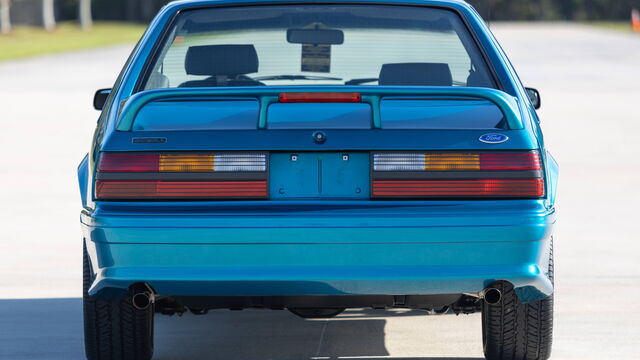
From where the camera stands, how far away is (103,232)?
4613 mm

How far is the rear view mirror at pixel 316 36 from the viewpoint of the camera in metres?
6.26

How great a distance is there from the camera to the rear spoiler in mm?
4707

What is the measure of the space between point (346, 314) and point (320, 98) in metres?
2.00

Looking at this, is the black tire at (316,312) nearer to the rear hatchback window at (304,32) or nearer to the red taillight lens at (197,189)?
the red taillight lens at (197,189)

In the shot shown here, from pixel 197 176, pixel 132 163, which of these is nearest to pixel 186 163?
pixel 197 176

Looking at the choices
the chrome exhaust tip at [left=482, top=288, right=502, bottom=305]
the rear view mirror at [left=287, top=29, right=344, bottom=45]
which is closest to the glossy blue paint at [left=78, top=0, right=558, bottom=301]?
the chrome exhaust tip at [left=482, top=288, right=502, bottom=305]

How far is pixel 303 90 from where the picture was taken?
4766 mm

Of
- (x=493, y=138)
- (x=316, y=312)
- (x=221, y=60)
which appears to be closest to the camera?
(x=493, y=138)

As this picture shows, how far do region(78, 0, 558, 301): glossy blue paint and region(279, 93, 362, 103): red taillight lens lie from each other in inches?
3.5

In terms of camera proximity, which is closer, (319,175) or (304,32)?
(319,175)

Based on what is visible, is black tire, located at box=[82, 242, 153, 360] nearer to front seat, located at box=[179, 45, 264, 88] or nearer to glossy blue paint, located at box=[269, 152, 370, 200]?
glossy blue paint, located at box=[269, 152, 370, 200]

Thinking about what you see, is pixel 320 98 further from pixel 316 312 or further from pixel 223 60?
pixel 223 60

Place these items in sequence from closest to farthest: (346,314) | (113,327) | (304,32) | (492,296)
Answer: (492,296), (113,327), (304,32), (346,314)

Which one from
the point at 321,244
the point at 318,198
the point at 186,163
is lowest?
the point at 321,244
